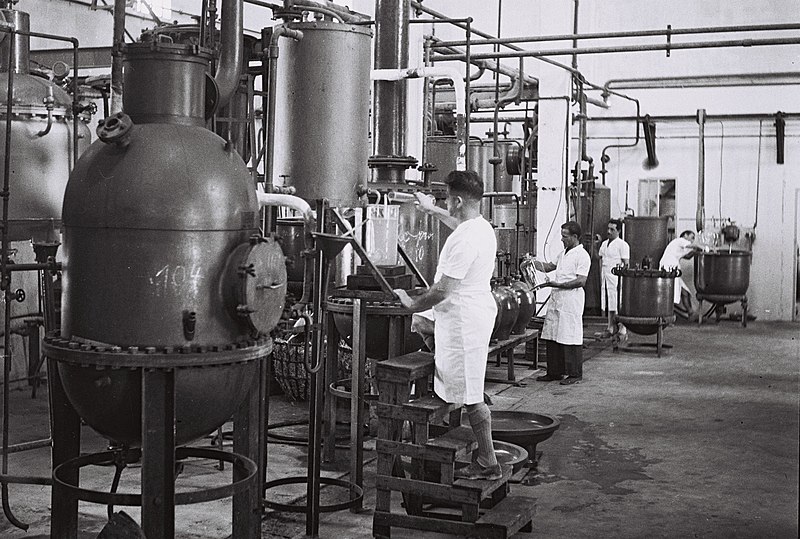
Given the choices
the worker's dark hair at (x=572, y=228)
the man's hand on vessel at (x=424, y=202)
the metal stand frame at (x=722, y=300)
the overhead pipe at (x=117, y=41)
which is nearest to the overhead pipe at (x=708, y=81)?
the metal stand frame at (x=722, y=300)

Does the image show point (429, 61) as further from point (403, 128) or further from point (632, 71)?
point (632, 71)

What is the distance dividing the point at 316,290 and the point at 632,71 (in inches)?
446

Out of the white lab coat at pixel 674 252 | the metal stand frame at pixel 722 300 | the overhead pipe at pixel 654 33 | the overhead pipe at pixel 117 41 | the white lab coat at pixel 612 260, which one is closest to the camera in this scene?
the overhead pipe at pixel 117 41

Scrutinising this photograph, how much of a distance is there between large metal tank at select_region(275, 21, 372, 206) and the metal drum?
6.10 metres

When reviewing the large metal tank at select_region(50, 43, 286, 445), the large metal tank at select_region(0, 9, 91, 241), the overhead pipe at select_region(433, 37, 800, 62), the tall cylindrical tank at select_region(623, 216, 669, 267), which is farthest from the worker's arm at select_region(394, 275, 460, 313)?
the tall cylindrical tank at select_region(623, 216, 669, 267)

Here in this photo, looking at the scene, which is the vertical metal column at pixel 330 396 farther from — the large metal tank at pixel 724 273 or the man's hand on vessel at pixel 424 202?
the large metal tank at pixel 724 273

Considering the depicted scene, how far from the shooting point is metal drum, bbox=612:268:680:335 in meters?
10.0

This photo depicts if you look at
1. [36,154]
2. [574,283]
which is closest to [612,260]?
[574,283]

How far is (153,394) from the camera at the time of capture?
315cm

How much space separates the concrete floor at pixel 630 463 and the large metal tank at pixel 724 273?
11.9 feet

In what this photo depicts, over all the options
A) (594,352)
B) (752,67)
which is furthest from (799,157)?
(594,352)

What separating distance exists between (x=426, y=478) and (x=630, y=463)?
5.33ft

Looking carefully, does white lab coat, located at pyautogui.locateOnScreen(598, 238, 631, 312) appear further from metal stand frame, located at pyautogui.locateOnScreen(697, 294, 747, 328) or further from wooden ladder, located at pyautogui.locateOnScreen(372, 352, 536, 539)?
wooden ladder, located at pyautogui.locateOnScreen(372, 352, 536, 539)

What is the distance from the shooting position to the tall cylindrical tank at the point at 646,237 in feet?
43.4
